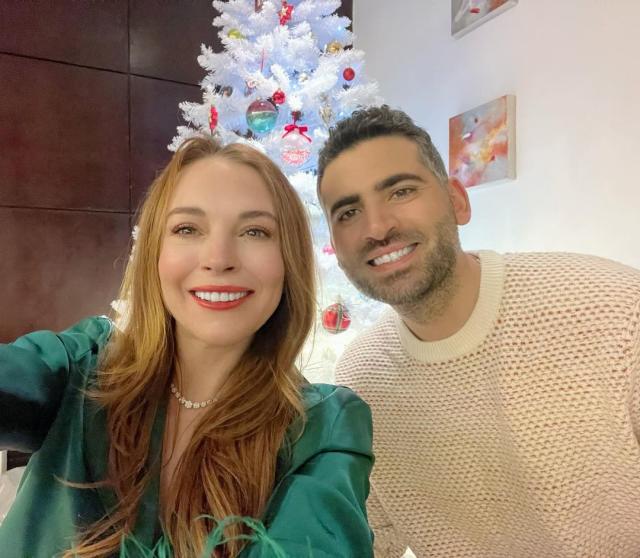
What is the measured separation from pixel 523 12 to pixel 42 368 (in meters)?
2.14

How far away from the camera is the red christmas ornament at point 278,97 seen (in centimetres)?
204

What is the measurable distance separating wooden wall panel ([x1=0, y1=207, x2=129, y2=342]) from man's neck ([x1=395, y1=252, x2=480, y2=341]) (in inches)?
70.3

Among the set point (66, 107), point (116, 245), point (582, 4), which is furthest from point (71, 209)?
point (582, 4)

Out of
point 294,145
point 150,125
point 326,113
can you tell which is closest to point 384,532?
point 294,145

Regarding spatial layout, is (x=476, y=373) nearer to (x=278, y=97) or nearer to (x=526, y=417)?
(x=526, y=417)

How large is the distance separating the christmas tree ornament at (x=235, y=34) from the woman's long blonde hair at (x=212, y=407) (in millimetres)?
1266

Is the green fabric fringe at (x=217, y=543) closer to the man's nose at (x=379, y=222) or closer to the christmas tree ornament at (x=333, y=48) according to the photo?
the man's nose at (x=379, y=222)

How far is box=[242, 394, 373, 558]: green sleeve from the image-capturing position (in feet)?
2.22

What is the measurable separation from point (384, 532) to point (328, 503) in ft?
2.46

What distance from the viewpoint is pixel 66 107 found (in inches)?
106

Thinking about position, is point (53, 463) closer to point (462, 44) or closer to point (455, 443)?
point (455, 443)

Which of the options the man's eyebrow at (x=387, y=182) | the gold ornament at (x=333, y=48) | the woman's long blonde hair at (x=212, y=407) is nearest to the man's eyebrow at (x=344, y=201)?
the man's eyebrow at (x=387, y=182)

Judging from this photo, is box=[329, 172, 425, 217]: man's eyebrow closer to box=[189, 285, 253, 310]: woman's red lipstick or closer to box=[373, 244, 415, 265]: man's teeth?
box=[373, 244, 415, 265]: man's teeth

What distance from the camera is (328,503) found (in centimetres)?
71
